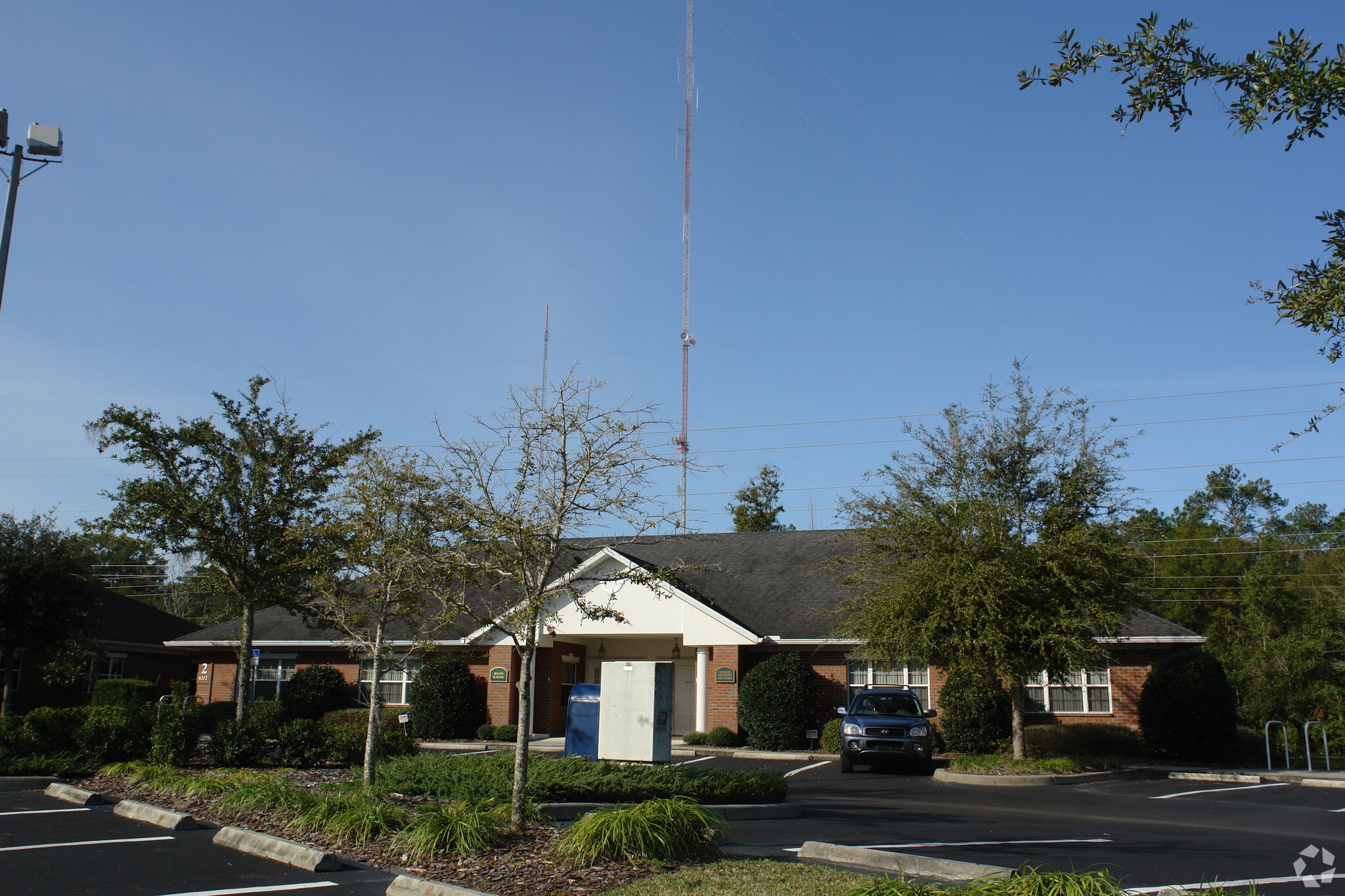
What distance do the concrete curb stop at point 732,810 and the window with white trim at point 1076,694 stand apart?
13781mm

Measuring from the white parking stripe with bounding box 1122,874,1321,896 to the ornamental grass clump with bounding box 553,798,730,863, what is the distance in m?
3.47

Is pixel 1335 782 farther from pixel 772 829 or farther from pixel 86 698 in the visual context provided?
pixel 86 698

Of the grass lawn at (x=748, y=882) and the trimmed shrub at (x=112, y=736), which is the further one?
the trimmed shrub at (x=112, y=736)

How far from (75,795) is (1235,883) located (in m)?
12.9

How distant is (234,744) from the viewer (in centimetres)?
1550

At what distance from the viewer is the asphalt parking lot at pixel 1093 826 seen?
8969 millimetres

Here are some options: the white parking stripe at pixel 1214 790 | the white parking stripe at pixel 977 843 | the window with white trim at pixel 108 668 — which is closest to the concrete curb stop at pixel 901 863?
the white parking stripe at pixel 977 843

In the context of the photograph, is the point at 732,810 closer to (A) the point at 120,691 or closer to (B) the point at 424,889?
(B) the point at 424,889

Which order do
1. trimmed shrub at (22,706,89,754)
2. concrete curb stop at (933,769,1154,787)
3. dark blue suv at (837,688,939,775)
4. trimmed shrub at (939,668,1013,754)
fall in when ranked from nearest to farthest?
trimmed shrub at (22,706,89,754) < concrete curb stop at (933,769,1154,787) < dark blue suv at (837,688,939,775) < trimmed shrub at (939,668,1013,754)

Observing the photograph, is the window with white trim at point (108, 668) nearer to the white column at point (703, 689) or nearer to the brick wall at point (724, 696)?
the white column at point (703, 689)

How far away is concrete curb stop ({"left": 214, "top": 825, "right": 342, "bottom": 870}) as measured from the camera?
331 inches

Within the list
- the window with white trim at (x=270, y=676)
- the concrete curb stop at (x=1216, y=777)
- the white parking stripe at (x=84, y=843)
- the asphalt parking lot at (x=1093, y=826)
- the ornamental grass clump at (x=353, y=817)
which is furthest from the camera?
the window with white trim at (x=270, y=676)

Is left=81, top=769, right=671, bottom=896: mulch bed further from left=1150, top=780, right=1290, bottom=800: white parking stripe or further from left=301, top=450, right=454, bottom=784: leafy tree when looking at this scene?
left=1150, top=780, right=1290, bottom=800: white parking stripe

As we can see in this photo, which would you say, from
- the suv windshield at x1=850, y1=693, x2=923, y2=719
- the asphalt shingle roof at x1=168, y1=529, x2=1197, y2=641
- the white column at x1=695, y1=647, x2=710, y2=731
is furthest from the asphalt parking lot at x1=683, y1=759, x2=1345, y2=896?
the white column at x1=695, y1=647, x2=710, y2=731
